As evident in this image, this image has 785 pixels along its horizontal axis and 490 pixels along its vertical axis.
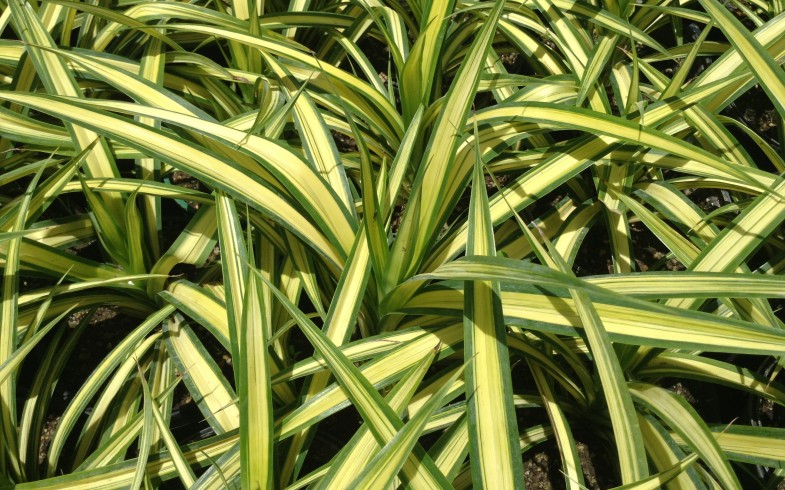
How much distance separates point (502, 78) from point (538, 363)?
0.61 metres

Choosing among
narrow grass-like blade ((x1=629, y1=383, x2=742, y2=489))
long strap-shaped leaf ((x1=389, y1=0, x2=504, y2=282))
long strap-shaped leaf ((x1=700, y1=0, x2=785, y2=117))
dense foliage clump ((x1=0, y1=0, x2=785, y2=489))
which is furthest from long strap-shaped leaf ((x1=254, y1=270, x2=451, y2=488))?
long strap-shaped leaf ((x1=700, y1=0, x2=785, y2=117))

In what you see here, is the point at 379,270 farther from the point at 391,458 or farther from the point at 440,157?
the point at 391,458

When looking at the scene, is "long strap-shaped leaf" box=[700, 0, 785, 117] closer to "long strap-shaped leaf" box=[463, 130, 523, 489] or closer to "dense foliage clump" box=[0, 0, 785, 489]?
"dense foliage clump" box=[0, 0, 785, 489]

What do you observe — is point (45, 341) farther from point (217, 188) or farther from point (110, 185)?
point (217, 188)

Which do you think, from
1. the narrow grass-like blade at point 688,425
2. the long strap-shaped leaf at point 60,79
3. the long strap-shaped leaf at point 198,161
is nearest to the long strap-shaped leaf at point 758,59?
the narrow grass-like blade at point 688,425

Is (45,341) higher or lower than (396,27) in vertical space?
lower

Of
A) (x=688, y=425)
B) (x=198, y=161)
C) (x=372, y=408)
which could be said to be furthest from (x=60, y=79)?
(x=688, y=425)

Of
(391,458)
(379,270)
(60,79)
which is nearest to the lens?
(391,458)

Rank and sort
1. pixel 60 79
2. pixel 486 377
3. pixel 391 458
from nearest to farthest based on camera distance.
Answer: pixel 391 458 < pixel 486 377 < pixel 60 79

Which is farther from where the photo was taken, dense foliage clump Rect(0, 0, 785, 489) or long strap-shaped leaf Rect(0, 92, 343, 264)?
long strap-shaped leaf Rect(0, 92, 343, 264)

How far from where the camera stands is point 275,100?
123 cm

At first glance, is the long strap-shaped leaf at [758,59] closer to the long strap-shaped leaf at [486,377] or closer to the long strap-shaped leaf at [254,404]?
the long strap-shaped leaf at [486,377]

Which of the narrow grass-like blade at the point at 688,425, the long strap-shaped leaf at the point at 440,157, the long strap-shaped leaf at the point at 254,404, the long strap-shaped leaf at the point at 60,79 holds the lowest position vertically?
the narrow grass-like blade at the point at 688,425

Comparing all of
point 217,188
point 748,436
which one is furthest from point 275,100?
point 748,436
